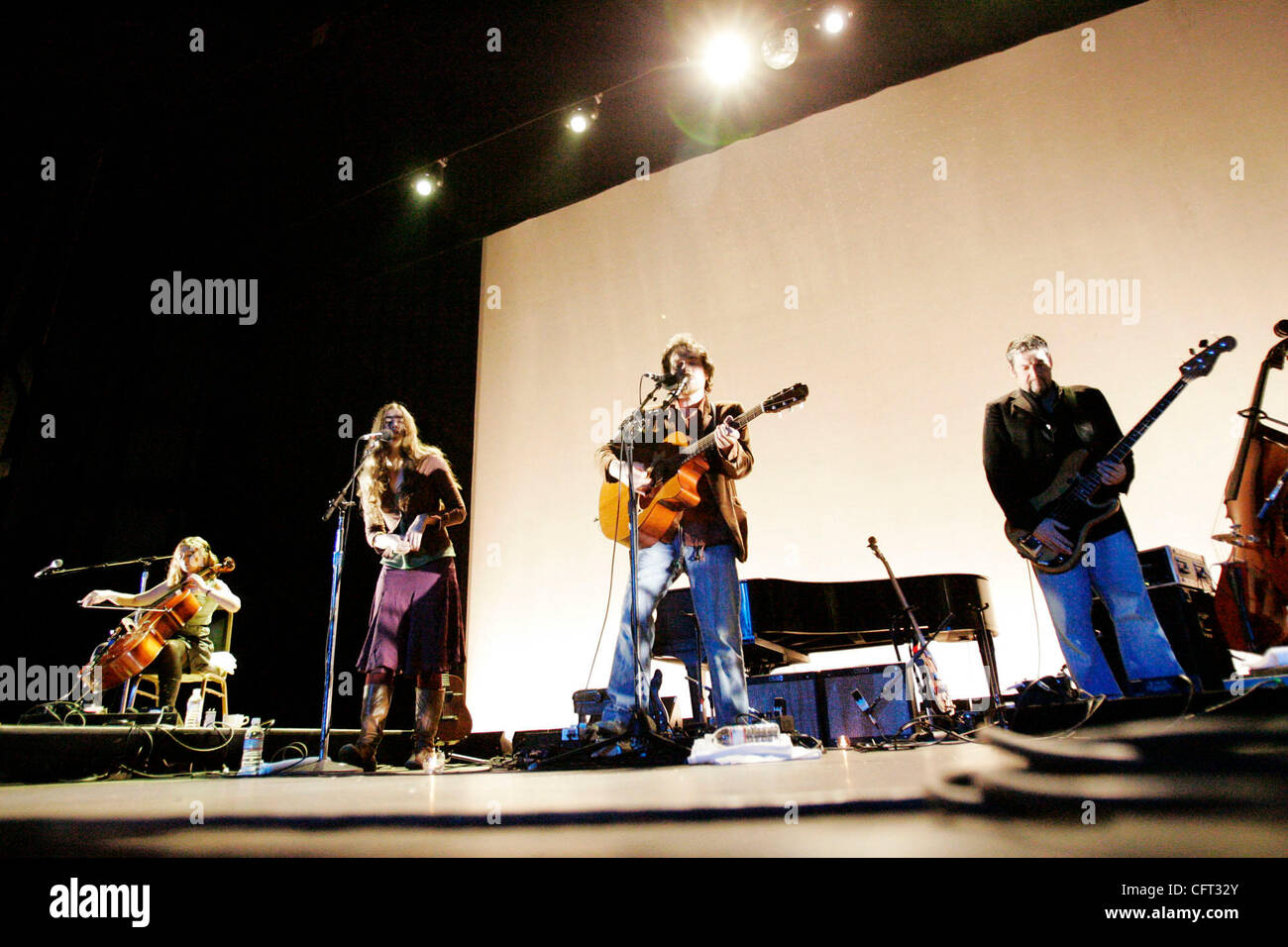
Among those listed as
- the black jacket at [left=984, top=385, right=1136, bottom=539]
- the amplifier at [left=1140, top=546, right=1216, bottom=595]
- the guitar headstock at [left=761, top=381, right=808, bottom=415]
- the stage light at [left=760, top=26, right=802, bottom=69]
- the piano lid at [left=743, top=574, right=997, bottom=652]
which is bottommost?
the piano lid at [left=743, top=574, right=997, bottom=652]

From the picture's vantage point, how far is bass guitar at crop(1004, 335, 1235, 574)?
2631 millimetres

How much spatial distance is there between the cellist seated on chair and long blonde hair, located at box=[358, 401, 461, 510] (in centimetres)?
216

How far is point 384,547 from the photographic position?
2.99 m

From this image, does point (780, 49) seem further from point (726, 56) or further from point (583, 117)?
point (583, 117)

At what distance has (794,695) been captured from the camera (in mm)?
4301

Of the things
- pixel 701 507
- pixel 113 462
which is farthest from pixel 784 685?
pixel 113 462

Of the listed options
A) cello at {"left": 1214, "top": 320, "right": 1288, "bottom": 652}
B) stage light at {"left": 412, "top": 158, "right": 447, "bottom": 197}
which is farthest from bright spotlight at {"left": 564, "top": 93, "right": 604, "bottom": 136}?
cello at {"left": 1214, "top": 320, "right": 1288, "bottom": 652}

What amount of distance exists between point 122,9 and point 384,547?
3554 mm

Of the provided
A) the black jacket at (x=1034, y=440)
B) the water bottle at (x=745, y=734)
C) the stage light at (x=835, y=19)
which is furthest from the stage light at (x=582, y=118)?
the water bottle at (x=745, y=734)

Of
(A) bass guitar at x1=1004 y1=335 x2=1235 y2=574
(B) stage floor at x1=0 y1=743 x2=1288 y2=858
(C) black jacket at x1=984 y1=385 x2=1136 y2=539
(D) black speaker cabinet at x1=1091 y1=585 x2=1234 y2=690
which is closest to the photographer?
(B) stage floor at x1=0 y1=743 x2=1288 y2=858

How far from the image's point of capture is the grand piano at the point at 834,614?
4039 millimetres

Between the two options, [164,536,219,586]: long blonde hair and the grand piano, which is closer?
the grand piano

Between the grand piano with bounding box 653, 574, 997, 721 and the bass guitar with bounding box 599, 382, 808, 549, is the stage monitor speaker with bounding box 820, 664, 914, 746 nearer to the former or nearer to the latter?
the grand piano with bounding box 653, 574, 997, 721

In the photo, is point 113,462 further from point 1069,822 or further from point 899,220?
point 1069,822
